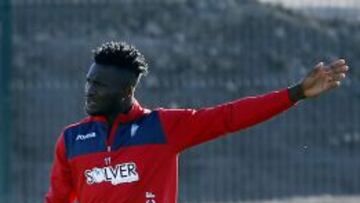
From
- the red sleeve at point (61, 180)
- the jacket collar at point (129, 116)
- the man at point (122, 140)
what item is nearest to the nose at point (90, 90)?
the man at point (122, 140)

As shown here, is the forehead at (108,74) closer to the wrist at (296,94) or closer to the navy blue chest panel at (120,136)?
the navy blue chest panel at (120,136)

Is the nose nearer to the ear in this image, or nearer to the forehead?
the forehead

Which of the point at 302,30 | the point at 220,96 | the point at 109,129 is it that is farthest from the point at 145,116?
the point at 302,30

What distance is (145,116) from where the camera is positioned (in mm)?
7414

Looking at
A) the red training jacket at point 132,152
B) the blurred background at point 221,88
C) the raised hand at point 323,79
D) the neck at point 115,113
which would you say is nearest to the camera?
the raised hand at point 323,79

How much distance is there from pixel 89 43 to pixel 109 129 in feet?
25.0

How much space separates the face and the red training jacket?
0.21ft

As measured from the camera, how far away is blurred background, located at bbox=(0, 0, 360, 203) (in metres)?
13.6

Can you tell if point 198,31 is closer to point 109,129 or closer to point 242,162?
point 242,162

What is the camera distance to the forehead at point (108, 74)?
7.36m

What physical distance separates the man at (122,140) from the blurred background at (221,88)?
5.31 meters

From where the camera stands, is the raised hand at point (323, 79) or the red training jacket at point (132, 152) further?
the red training jacket at point (132, 152)

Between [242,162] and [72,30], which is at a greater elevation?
[72,30]

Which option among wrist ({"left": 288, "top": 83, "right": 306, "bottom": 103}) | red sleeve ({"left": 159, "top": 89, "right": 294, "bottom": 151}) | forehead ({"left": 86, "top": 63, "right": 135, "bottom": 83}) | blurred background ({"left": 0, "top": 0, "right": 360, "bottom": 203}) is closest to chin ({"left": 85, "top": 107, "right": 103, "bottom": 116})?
forehead ({"left": 86, "top": 63, "right": 135, "bottom": 83})
